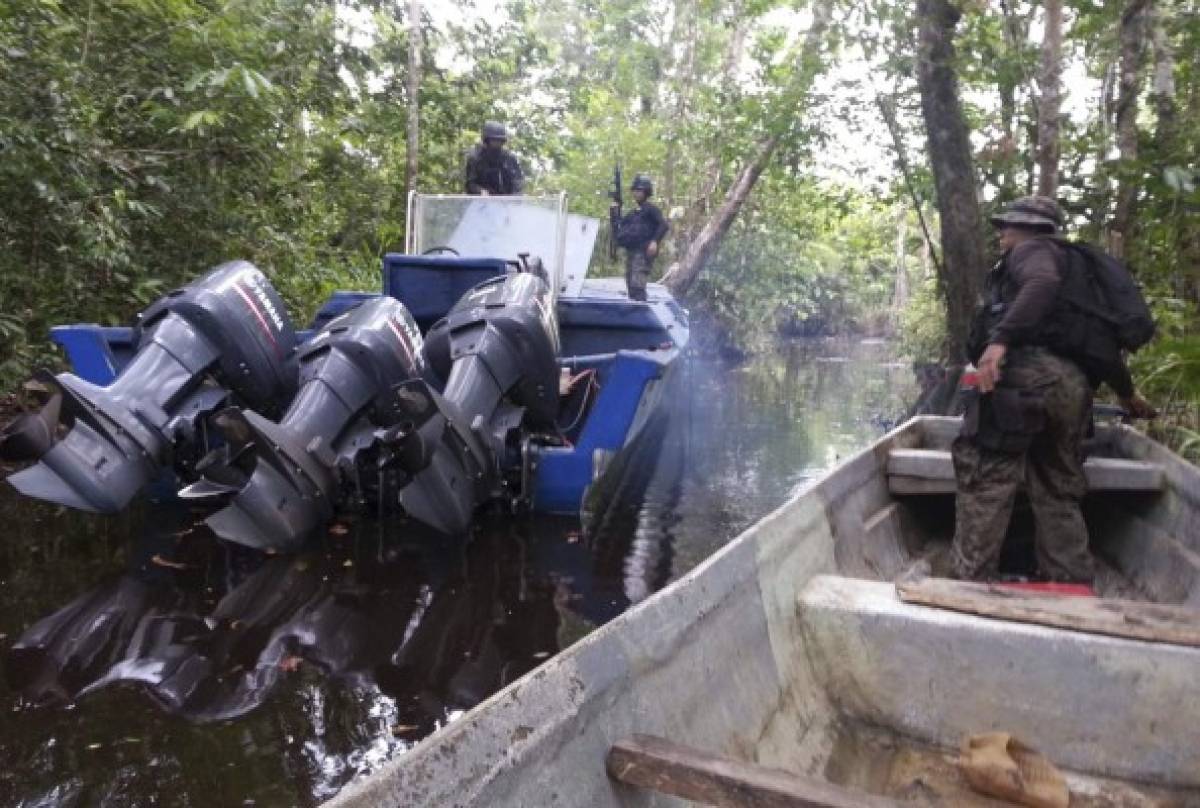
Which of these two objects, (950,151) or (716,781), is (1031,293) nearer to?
(716,781)

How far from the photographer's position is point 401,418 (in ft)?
14.9

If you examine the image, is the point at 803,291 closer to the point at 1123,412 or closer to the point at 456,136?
the point at 456,136

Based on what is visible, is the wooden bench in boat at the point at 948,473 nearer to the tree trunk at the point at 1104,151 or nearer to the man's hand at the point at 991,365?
the man's hand at the point at 991,365

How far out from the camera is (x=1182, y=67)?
705 cm

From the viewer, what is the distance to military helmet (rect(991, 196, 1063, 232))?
3818mm

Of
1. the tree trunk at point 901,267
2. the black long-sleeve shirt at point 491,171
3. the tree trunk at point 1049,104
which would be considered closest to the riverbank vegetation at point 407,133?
the tree trunk at point 1049,104

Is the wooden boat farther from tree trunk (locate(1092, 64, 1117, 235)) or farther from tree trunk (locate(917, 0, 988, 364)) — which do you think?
tree trunk (locate(917, 0, 988, 364))

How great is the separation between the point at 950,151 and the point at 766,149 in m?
5.14

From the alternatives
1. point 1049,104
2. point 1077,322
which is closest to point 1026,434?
point 1077,322

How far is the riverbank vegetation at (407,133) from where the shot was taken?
6301mm

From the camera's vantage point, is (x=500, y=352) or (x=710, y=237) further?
(x=710, y=237)

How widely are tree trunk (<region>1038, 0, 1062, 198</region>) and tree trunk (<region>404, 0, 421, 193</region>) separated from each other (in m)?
6.69

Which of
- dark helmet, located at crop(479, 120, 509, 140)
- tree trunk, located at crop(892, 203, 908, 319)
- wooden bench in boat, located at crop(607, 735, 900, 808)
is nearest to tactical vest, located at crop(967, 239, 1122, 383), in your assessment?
wooden bench in boat, located at crop(607, 735, 900, 808)

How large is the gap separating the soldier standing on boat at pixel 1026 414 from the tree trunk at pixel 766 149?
6.78m
